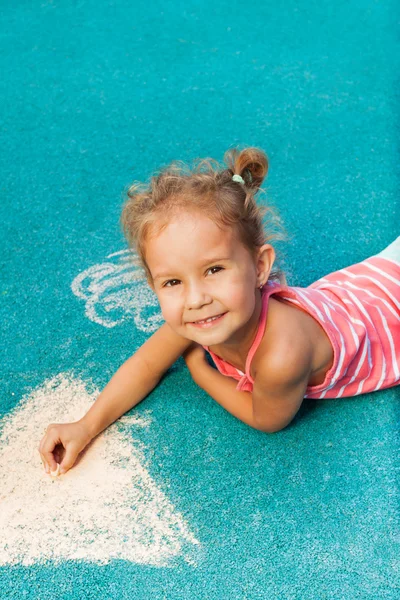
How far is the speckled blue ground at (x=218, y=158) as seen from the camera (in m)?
1.23

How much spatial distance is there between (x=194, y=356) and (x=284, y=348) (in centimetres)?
34

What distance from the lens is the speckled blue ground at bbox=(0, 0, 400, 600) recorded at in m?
1.23

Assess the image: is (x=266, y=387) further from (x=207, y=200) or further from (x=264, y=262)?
(x=207, y=200)

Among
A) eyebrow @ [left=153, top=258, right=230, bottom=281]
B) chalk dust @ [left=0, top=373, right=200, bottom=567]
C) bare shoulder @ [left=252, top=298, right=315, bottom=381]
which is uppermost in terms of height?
eyebrow @ [left=153, top=258, right=230, bottom=281]

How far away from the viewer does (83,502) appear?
133 cm

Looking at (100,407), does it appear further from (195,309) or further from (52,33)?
(52,33)

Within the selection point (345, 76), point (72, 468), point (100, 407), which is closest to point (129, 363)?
point (100, 407)

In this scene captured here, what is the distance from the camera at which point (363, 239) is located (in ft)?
6.43

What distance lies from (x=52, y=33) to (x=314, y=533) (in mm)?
2613

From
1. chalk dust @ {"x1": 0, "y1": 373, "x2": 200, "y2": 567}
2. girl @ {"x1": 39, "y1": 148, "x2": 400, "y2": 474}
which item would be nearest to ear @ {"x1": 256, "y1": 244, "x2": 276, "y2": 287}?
girl @ {"x1": 39, "y1": 148, "x2": 400, "y2": 474}

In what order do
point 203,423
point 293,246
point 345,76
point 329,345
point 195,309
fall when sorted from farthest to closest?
point 345,76 → point 293,246 → point 203,423 → point 329,345 → point 195,309

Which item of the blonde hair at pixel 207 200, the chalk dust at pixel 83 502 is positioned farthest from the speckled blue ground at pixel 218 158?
the blonde hair at pixel 207 200

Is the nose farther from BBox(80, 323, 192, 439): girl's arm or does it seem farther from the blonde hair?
BBox(80, 323, 192, 439): girl's arm

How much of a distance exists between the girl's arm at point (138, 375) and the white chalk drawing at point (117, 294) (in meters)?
0.18
